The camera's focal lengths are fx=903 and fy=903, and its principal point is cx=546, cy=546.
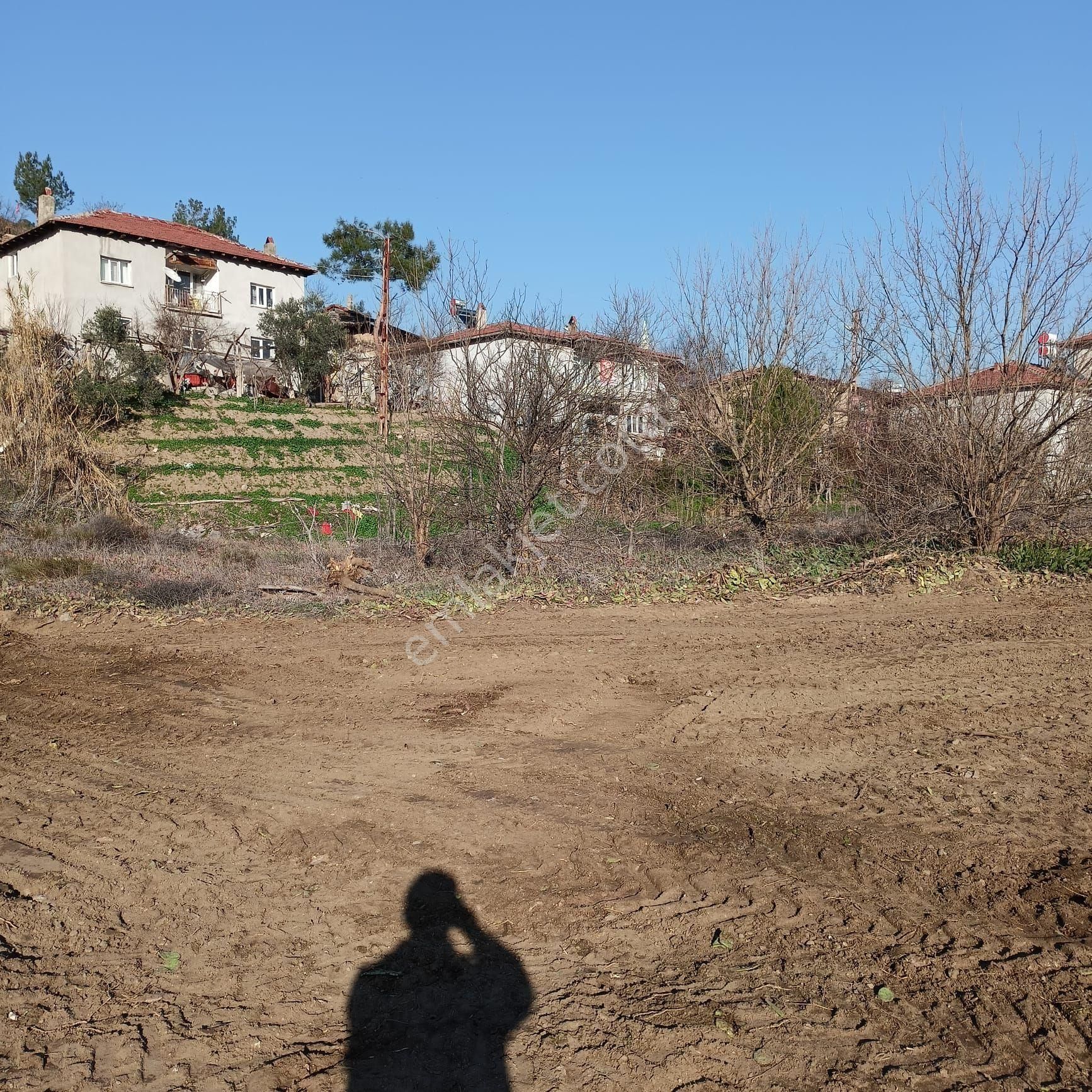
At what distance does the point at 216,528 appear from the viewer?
823 inches

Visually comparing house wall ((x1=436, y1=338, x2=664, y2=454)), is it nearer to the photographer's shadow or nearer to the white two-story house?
the photographer's shadow

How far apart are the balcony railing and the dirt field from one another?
36.0m

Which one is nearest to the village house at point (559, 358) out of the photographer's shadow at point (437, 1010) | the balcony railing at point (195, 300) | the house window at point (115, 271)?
the photographer's shadow at point (437, 1010)

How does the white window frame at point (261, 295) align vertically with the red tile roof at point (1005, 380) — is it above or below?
above

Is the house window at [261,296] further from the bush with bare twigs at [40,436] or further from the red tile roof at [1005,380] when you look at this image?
the red tile roof at [1005,380]

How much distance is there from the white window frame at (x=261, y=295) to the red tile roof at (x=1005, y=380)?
38209mm

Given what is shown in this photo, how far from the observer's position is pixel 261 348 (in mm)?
43344

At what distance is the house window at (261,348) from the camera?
42812mm

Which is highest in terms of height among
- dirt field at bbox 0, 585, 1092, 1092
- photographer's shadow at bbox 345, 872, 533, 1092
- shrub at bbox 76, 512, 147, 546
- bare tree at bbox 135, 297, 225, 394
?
bare tree at bbox 135, 297, 225, 394

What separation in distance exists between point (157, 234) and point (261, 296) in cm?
561

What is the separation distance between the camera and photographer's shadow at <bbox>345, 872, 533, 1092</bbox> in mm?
3297

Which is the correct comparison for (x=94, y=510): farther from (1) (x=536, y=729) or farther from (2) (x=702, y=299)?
(1) (x=536, y=729)

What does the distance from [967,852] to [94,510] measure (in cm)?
1854

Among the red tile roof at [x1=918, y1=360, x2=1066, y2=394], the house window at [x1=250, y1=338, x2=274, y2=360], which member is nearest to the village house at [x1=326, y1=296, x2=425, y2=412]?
the house window at [x1=250, y1=338, x2=274, y2=360]
